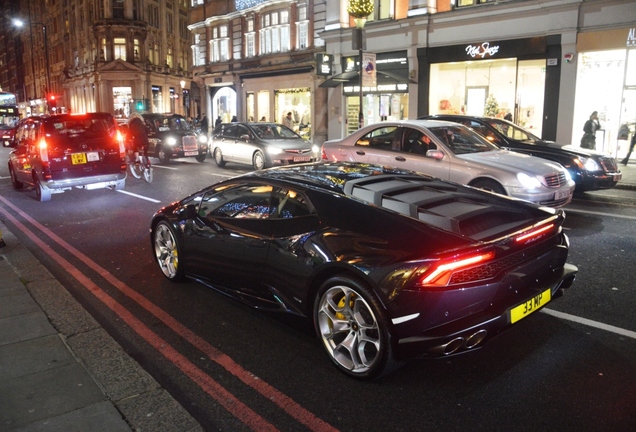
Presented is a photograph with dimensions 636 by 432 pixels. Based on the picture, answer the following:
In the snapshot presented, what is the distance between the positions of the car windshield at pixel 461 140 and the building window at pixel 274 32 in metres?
22.2

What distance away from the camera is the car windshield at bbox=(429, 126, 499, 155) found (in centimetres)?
935

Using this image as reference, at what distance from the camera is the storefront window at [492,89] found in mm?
19375

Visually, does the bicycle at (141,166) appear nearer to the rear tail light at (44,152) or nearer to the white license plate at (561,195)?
the rear tail light at (44,152)

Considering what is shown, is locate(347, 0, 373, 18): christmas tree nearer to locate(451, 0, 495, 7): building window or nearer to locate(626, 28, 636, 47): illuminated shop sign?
locate(451, 0, 495, 7): building window

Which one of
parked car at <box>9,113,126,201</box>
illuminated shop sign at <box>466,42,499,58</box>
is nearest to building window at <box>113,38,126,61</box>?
illuminated shop sign at <box>466,42,499,58</box>

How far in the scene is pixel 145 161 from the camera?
14.8 meters

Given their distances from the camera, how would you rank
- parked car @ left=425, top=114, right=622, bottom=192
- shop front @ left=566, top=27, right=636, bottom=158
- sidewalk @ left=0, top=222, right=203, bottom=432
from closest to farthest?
sidewalk @ left=0, top=222, right=203, bottom=432 < parked car @ left=425, top=114, right=622, bottom=192 < shop front @ left=566, top=27, right=636, bottom=158

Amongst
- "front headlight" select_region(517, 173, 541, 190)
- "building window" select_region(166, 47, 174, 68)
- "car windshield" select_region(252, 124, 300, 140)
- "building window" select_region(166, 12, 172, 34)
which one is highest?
"building window" select_region(166, 12, 172, 34)

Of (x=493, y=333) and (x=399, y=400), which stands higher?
(x=493, y=333)

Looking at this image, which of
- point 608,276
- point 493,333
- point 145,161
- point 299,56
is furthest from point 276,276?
point 299,56

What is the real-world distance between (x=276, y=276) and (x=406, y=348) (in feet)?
4.24

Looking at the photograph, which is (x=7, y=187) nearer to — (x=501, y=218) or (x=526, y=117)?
(x=501, y=218)

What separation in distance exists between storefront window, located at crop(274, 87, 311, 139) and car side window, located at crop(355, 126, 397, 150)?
17.8 m

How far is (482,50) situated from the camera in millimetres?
20344
